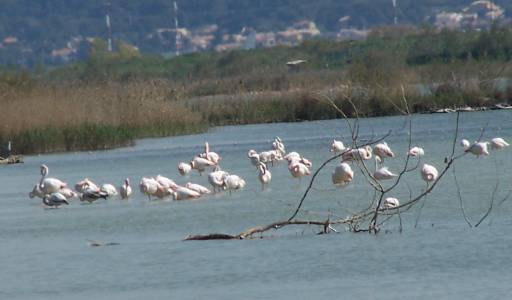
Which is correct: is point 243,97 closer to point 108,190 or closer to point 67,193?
point 67,193

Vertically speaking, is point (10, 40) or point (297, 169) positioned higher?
point (10, 40)

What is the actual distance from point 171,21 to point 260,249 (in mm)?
125462

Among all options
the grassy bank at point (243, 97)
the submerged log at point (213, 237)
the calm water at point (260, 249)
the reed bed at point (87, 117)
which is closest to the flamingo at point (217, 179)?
the calm water at point (260, 249)

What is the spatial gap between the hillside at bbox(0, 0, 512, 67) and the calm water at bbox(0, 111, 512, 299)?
10217 cm

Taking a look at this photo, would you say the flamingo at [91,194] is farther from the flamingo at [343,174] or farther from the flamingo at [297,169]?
the flamingo at [343,174]

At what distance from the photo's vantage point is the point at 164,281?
11.4m

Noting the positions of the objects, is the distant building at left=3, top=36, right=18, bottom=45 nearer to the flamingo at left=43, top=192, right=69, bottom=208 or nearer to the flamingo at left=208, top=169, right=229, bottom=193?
the flamingo at left=43, top=192, right=69, bottom=208

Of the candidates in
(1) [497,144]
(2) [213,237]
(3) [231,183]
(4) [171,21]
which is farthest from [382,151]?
(4) [171,21]

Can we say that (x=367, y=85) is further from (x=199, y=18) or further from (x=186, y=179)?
(x=199, y=18)

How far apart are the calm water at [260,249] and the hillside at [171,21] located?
102171 millimetres

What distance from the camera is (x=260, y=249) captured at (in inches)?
490

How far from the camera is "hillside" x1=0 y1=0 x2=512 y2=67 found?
412ft

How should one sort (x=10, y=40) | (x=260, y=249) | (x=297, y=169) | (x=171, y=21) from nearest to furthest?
(x=260, y=249)
(x=297, y=169)
(x=10, y=40)
(x=171, y=21)

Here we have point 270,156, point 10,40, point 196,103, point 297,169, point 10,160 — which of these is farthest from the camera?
point 10,40
